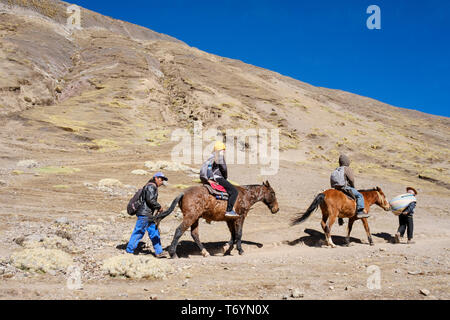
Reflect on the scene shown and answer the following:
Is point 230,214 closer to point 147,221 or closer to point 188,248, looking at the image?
point 188,248

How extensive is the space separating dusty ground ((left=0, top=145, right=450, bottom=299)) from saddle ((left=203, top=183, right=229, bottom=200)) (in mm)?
1683

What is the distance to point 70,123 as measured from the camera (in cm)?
3728

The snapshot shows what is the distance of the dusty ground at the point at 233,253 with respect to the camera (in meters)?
5.66

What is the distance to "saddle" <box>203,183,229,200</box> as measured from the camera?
916cm

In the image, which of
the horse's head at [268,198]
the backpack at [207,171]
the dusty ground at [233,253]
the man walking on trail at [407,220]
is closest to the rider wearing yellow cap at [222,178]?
the backpack at [207,171]

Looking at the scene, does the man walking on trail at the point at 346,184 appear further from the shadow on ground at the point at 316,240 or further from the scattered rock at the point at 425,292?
the scattered rock at the point at 425,292

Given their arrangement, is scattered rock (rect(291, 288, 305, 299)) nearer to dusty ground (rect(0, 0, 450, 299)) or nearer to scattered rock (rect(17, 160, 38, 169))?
dusty ground (rect(0, 0, 450, 299))

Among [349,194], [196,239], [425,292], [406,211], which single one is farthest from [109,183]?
[425,292]

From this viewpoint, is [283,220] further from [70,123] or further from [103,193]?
[70,123]

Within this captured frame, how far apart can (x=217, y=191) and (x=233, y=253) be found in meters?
2.08

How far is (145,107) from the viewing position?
4912 cm

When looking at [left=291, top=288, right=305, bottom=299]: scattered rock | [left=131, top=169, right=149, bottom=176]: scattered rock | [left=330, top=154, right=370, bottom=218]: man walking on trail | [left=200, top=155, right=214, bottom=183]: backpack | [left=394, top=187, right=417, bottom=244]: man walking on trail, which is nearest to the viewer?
[left=291, top=288, right=305, bottom=299]: scattered rock

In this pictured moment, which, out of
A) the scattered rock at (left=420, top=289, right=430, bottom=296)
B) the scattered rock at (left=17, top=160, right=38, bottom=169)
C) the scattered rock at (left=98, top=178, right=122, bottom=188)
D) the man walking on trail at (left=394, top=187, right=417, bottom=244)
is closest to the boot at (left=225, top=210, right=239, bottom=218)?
the scattered rock at (left=420, top=289, right=430, bottom=296)

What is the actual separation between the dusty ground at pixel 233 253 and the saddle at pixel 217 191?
168cm
